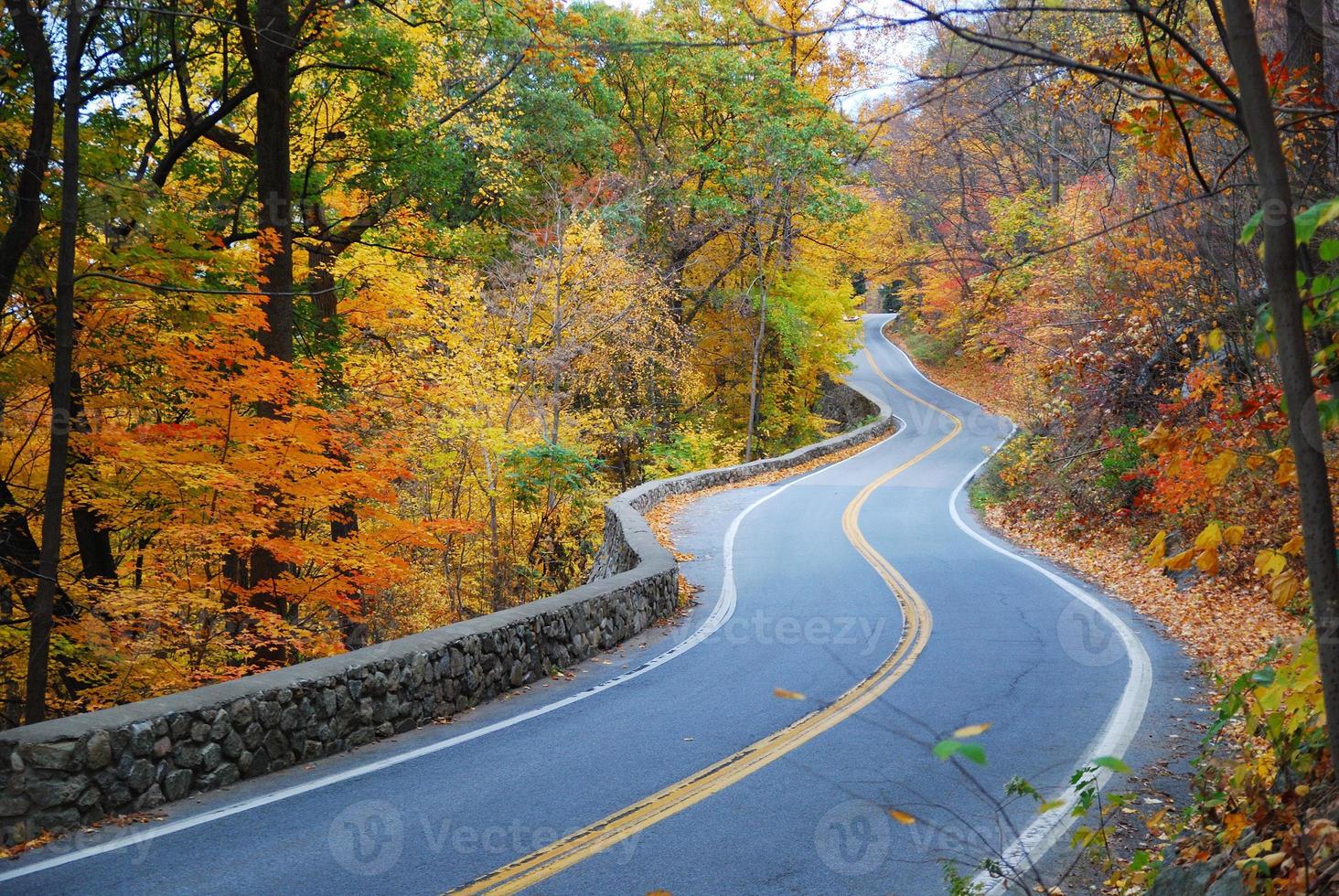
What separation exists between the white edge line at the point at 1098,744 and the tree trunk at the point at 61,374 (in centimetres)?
744

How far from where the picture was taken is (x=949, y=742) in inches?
108

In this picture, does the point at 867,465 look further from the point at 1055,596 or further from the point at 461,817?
the point at 461,817

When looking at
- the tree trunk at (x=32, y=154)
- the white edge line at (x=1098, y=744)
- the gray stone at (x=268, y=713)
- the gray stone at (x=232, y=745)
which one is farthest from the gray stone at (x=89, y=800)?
the tree trunk at (x=32, y=154)

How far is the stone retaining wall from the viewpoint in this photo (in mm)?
5438

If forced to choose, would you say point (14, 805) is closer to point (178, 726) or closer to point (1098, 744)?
point (178, 726)

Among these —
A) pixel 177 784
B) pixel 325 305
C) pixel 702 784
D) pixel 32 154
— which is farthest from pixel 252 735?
pixel 325 305

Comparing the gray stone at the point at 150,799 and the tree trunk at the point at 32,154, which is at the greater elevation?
the tree trunk at the point at 32,154

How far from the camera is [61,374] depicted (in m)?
7.66

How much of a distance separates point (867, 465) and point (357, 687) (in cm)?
2569

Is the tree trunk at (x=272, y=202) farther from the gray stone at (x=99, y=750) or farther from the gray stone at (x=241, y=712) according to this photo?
the gray stone at (x=99, y=750)

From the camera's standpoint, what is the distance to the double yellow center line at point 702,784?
16.2 ft

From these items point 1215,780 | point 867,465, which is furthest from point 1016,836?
point 867,465

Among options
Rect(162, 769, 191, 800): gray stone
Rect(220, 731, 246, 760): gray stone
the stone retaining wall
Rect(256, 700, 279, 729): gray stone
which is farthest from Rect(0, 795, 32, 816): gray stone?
Rect(256, 700, 279, 729): gray stone

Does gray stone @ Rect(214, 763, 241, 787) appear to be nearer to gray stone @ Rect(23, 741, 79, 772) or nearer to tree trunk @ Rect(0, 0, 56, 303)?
gray stone @ Rect(23, 741, 79, 772)
